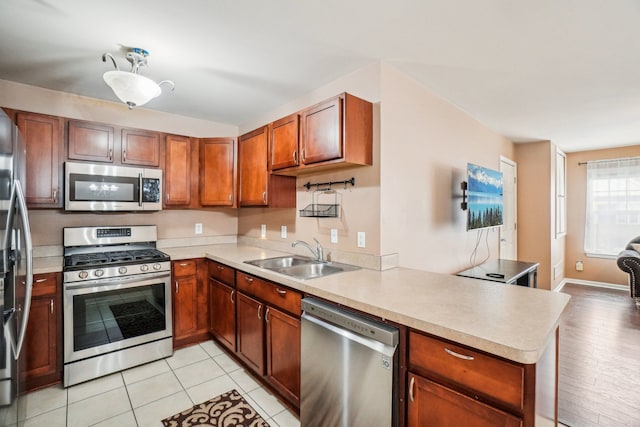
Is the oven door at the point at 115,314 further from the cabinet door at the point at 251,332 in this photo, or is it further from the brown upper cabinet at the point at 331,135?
the brown upper cabinet at the point at 331,135

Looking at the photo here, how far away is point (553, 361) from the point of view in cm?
141

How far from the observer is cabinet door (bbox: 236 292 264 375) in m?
2.23

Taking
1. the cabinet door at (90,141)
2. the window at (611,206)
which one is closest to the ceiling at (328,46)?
the cabinet door at (90,141)

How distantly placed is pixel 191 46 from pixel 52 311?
7.29ft

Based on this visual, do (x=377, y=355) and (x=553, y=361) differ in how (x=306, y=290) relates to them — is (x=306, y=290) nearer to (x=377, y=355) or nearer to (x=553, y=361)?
(x=377, y=355)

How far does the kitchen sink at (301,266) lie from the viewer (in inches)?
93.4

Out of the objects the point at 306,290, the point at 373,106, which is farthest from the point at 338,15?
the point at 306,290

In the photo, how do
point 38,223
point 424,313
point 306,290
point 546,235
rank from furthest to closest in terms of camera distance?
point 546,235, point 38,223, point 306,290, point 424,313

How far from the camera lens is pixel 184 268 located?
9.43 ft

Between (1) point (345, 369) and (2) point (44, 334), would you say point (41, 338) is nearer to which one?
(2) point (44, 334)

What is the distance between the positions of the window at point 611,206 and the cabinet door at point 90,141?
7312 mm

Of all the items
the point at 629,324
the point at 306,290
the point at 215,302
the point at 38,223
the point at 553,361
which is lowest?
the point at 629,324

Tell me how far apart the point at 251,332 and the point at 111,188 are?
1.89 m

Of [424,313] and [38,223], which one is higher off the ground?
[38,223]
